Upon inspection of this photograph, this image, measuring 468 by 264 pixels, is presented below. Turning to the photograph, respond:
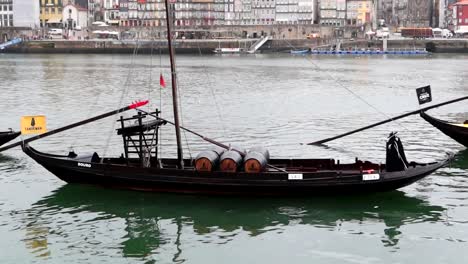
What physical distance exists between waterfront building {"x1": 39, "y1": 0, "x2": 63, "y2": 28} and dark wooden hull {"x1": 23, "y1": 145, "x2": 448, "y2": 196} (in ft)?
573

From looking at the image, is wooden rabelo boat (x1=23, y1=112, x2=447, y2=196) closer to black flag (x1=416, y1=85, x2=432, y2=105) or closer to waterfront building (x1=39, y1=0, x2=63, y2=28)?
black flag (x1=416, y1=85, x2=432, y2=105)

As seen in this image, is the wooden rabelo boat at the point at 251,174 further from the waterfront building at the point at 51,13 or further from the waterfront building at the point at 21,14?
the waterfront building at the point at 51,13

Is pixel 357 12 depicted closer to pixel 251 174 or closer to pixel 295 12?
pixel 295 12

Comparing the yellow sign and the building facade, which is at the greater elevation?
the building facade

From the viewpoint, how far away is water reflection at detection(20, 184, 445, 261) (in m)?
22.4

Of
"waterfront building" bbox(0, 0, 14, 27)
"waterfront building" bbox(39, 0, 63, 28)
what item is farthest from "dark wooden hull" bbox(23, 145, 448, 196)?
"waterfront building" bbox(0, 0, 14, 27)

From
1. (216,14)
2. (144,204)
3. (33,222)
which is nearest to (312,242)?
(144,204)

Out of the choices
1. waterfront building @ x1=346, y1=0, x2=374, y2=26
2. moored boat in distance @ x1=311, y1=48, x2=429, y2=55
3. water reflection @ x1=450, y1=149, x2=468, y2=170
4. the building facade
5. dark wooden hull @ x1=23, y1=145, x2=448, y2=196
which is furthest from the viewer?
waterfront building @ x1=346, y1=0, x2=374, y2=26

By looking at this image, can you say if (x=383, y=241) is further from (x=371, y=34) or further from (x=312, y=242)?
(x=371, y=34)

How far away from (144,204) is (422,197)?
9.25 metres

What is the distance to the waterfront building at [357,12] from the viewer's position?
194 m

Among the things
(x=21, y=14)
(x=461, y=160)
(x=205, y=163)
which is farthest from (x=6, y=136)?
(x=21, y=14)

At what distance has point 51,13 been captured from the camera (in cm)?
19712

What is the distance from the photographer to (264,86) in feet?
252
